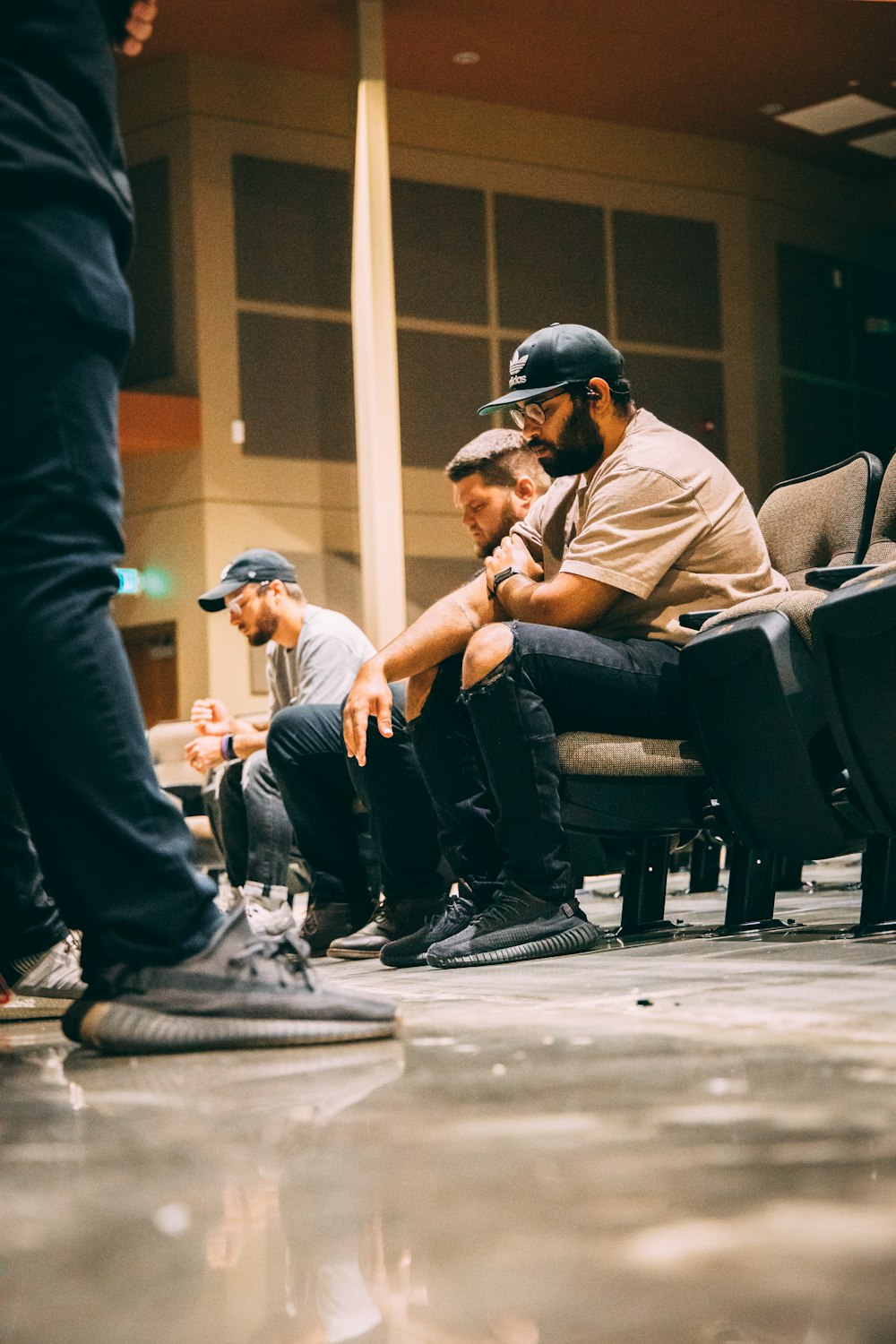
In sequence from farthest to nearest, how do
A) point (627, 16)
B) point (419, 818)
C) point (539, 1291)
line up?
point (627, 16) < point (419, 818) < point (539, 1291)

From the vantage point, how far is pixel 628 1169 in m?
0.80

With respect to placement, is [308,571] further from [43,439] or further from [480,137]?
[43,439]

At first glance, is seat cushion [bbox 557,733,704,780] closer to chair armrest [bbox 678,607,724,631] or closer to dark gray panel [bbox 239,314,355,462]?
chair armrest [bbox 678,607,724,631]

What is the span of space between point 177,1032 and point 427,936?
1.18 m

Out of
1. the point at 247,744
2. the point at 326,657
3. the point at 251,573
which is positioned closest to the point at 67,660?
the point at 326,657

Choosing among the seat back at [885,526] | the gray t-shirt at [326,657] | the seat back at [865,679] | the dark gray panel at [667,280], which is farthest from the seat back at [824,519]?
the dark gray panel at [667,280]

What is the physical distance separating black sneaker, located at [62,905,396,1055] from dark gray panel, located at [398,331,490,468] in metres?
9.92

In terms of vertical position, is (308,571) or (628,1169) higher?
(308,571)

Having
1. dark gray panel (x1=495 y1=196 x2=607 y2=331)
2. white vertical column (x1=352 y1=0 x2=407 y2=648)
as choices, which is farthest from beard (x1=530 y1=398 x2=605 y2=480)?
dark gray panel (x1=495 y1=196 x2=607 y2=331)

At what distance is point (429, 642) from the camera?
8.13 feet

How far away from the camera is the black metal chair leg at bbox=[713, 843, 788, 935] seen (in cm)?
252

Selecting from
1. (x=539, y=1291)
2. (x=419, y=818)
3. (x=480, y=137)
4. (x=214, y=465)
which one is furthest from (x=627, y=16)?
(x=539, y=1291)

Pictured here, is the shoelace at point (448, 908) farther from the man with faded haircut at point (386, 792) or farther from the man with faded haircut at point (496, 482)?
the man with faded haircut at point (496, 482)

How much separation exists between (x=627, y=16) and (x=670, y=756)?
8868 millimetres
